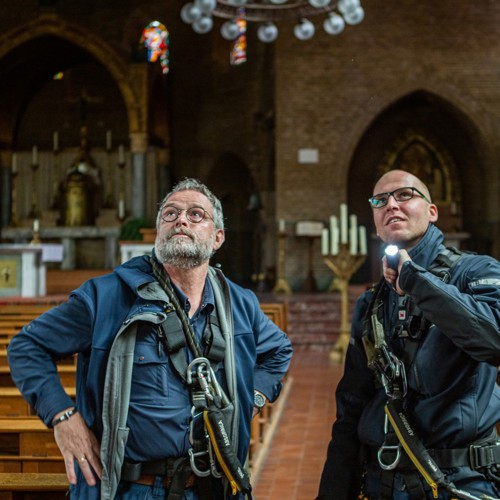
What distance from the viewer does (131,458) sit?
77.8 inches

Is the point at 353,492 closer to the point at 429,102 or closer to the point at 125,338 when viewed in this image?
the point at 125,338

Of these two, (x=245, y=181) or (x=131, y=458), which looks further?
(x=245, y=181)

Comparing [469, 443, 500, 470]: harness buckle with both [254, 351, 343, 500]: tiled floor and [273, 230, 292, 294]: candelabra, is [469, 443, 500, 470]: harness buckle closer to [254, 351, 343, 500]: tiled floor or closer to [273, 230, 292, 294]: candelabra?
[254, 351, 343, 500]: tiled floor

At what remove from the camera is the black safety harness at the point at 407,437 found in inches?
75.5

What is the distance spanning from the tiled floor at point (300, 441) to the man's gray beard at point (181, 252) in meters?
2.24

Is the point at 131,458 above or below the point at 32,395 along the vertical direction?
below

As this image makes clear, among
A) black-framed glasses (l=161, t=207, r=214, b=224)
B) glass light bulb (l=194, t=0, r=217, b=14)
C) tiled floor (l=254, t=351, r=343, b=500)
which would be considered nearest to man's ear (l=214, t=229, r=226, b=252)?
black-framed glasses (l=161, t=207, r=214, b=224)

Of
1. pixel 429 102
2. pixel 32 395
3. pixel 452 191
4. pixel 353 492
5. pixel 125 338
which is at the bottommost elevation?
pixel 353 492

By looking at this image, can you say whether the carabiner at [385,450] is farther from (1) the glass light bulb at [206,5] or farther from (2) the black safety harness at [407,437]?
(1) the glass light bulb at [206,5]

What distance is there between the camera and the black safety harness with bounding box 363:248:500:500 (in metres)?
1.92

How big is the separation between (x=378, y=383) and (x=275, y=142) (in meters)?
11.9

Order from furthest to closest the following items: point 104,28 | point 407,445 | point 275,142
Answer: point 104,28, point 275,142, point 407,445

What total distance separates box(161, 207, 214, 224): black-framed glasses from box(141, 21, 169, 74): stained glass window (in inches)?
604

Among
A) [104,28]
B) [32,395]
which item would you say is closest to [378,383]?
[32,395]
